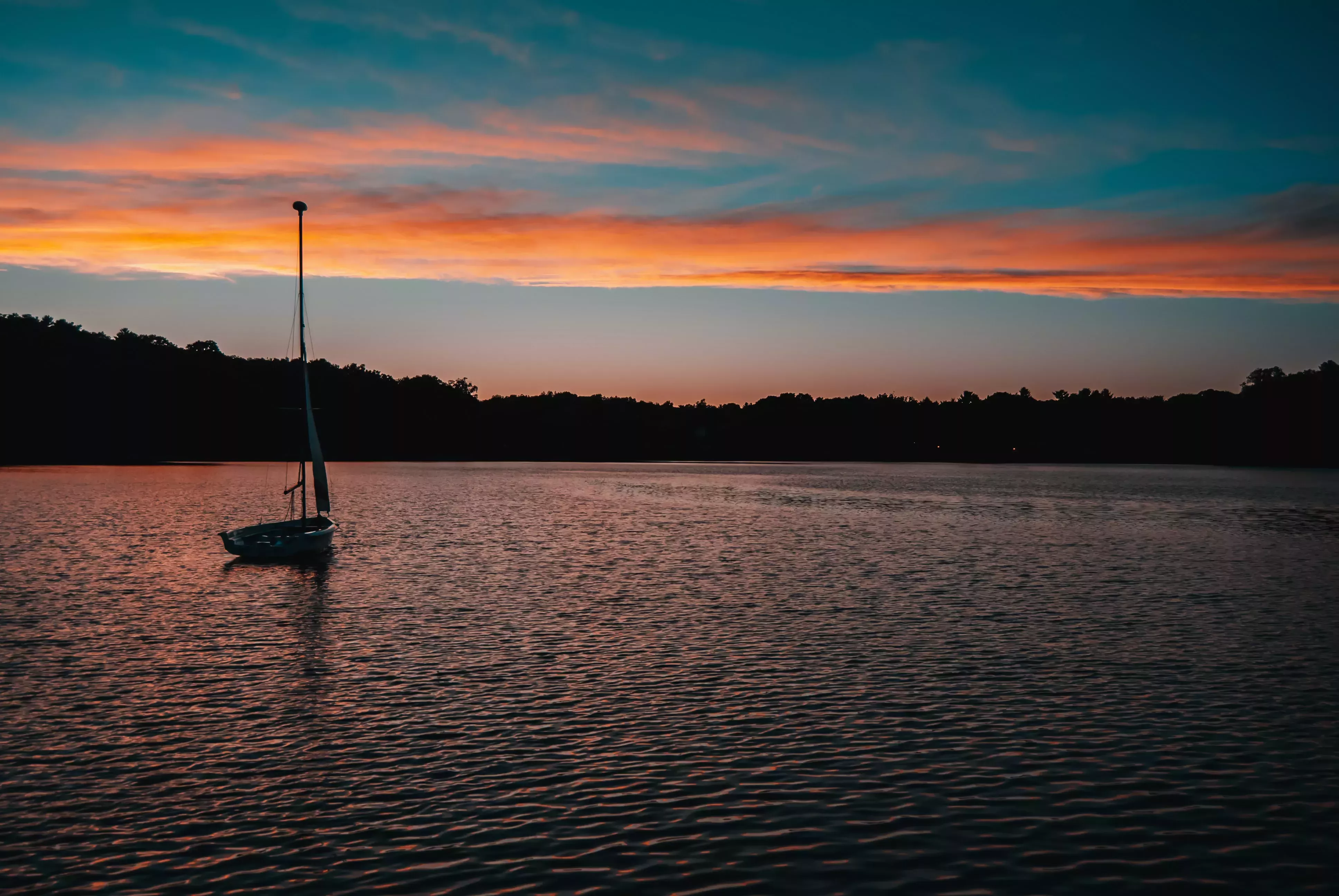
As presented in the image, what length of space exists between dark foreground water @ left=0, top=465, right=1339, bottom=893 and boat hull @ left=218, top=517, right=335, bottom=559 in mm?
4064

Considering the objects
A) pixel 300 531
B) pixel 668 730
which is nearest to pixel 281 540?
pixel 300 531

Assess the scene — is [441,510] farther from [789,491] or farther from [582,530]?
[789,491]

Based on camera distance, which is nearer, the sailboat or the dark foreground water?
the dark foreground water

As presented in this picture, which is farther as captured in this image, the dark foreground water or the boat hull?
the boat hull

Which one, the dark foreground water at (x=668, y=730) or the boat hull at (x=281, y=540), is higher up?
the boat hull at (x=281, y=540)

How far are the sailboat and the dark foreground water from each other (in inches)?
162

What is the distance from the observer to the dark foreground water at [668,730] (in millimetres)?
15281

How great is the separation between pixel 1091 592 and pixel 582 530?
44671 mm

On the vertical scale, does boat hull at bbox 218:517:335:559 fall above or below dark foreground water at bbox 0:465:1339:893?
above

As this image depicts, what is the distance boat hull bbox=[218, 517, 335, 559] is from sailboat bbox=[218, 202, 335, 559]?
0.02 m

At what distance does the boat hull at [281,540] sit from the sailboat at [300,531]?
0.02 m

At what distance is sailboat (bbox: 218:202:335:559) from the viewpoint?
188 ft

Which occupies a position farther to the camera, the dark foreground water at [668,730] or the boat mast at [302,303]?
the boat mast at [302,303]

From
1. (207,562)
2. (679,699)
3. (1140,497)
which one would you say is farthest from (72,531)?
(1140,497)
